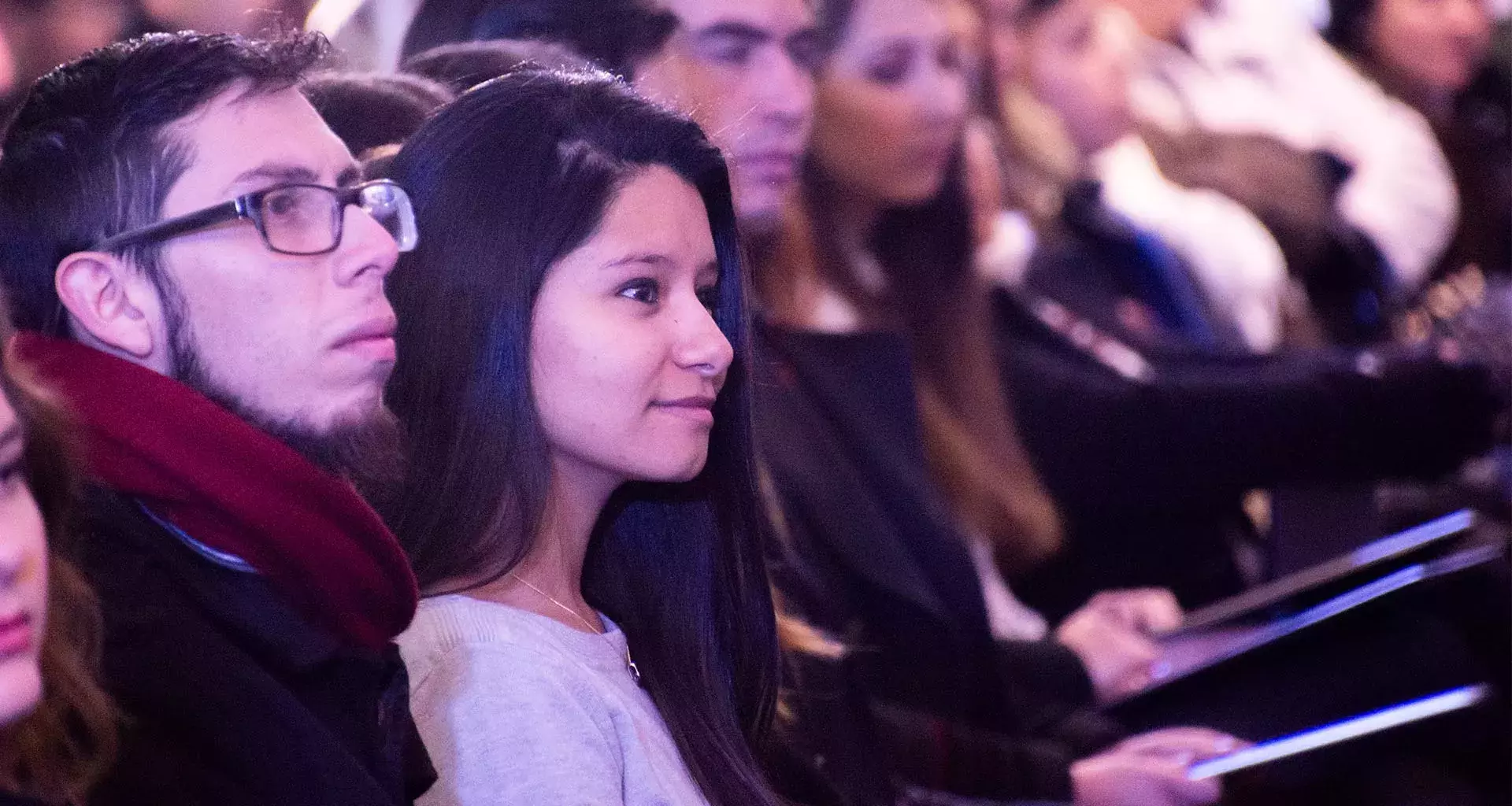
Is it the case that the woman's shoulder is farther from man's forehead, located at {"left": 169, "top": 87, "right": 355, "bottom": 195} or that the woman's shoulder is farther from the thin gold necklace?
man's forehead, located at {"left": 169, "top": 87, "right": 355, "bottom": 195}

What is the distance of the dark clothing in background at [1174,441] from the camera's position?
2434mm

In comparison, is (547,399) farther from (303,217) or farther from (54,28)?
(54,28)

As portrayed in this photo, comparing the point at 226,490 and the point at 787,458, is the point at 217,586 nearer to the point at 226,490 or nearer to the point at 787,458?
the point at 226,490

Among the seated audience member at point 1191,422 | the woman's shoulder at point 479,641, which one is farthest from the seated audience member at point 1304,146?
the woman's shoulder at point 479,641

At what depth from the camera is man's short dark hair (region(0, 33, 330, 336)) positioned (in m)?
0.91

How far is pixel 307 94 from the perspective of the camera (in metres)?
1.20

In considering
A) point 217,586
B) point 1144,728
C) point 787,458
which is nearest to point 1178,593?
point 1144,728

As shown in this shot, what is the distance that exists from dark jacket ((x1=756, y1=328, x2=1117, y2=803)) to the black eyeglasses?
28.2 inches

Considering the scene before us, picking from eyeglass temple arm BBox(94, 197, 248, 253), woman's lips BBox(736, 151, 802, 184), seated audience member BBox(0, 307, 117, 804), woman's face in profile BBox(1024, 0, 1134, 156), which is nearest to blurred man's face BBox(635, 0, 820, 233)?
woman's lips BBox(736, 151, 802, 184)

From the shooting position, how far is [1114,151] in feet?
9.50

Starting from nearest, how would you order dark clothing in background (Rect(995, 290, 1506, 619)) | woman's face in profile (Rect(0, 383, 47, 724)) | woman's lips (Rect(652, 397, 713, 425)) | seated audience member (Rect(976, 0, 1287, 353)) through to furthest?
woman's face in profile (Rect(0, 383, 47, 724))
woman's lips (Rect(652, 397, 713, 425))
dark clothing in background (Rect(995, 290, 1506, 619))
seated audience member (Rect(976, 0, 1287, 353))

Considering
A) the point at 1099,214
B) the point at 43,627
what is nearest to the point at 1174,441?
the point at 1099,214

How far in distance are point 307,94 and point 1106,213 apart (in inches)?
64.1

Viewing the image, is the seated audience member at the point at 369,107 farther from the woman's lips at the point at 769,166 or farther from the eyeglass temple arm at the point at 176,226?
the woman's lips at the point at 769,166
